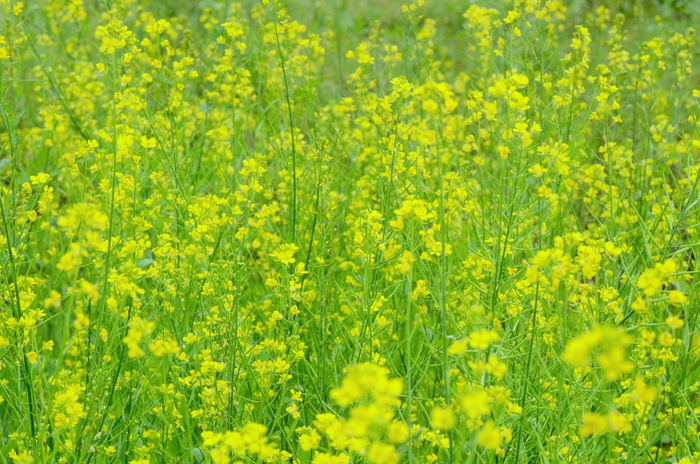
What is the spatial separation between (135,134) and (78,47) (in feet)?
9.14

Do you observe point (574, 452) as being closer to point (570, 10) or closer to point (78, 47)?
point (78, 47)

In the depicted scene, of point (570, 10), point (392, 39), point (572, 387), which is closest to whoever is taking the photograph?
point (572, 387)

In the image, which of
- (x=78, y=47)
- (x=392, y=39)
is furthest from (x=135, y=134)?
(x=392, y=39)

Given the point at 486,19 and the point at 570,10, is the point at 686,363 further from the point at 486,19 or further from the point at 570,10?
the point at 570,10

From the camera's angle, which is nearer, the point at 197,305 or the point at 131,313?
the point at 131,313

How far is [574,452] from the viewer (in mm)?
2238

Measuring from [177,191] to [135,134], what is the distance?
0.88 feet

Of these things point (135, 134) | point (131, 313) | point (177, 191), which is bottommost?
point (131, 313)

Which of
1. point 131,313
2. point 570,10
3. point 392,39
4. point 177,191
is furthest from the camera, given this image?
point 570,10

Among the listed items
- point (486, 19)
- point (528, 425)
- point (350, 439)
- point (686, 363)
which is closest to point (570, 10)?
point (486, 19)

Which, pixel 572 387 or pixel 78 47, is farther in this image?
pixel 78 47

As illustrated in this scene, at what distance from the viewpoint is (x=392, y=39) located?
25.7ft

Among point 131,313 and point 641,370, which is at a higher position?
point 131,313

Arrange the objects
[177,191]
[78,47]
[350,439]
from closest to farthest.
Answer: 1. [350,439]
2. [177,191]
3. [78,47]
